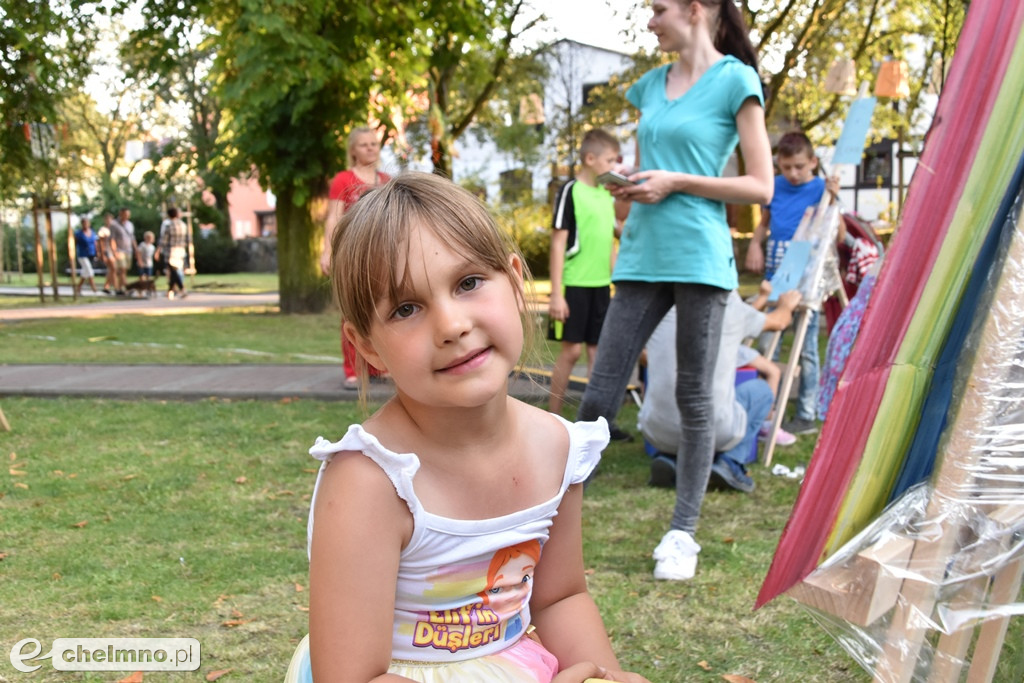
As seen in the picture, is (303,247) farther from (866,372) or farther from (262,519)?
(866,372)

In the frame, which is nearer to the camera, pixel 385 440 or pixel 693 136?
pixel 385 440

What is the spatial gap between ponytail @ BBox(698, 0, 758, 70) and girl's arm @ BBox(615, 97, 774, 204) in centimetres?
35

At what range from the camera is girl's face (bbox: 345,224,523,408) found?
1.45m

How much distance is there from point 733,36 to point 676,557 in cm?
182

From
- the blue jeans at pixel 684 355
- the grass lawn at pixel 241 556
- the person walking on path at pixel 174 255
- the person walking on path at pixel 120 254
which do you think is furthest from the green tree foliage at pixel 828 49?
the person walking on path at pixel 120 254

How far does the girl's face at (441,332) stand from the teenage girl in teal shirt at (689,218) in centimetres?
190

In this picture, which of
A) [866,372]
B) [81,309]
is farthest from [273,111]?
[866,372]

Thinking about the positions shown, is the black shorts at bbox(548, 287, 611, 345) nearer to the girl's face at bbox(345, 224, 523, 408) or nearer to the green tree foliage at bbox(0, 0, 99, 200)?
the girl's face at bbox(345, 224, 523, 408)

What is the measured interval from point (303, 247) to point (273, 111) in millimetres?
2278

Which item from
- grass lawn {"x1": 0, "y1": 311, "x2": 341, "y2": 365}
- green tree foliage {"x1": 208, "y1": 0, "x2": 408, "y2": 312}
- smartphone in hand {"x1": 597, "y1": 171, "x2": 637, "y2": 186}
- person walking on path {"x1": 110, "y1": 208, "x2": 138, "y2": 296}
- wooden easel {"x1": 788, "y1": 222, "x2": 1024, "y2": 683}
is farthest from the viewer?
person walking on path {"x1": 110, "y1": 208, "x2": 138, "y2": 296}

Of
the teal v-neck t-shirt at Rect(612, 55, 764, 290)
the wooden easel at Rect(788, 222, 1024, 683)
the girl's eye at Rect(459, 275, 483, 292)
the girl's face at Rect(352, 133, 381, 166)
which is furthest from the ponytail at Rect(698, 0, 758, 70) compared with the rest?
the girl's face at Rect(352, 133, 381, 166)

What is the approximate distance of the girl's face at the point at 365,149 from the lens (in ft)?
20.3

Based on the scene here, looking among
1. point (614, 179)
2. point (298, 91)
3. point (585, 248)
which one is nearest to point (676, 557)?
point (614, 179)

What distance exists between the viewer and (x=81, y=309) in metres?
16.0
